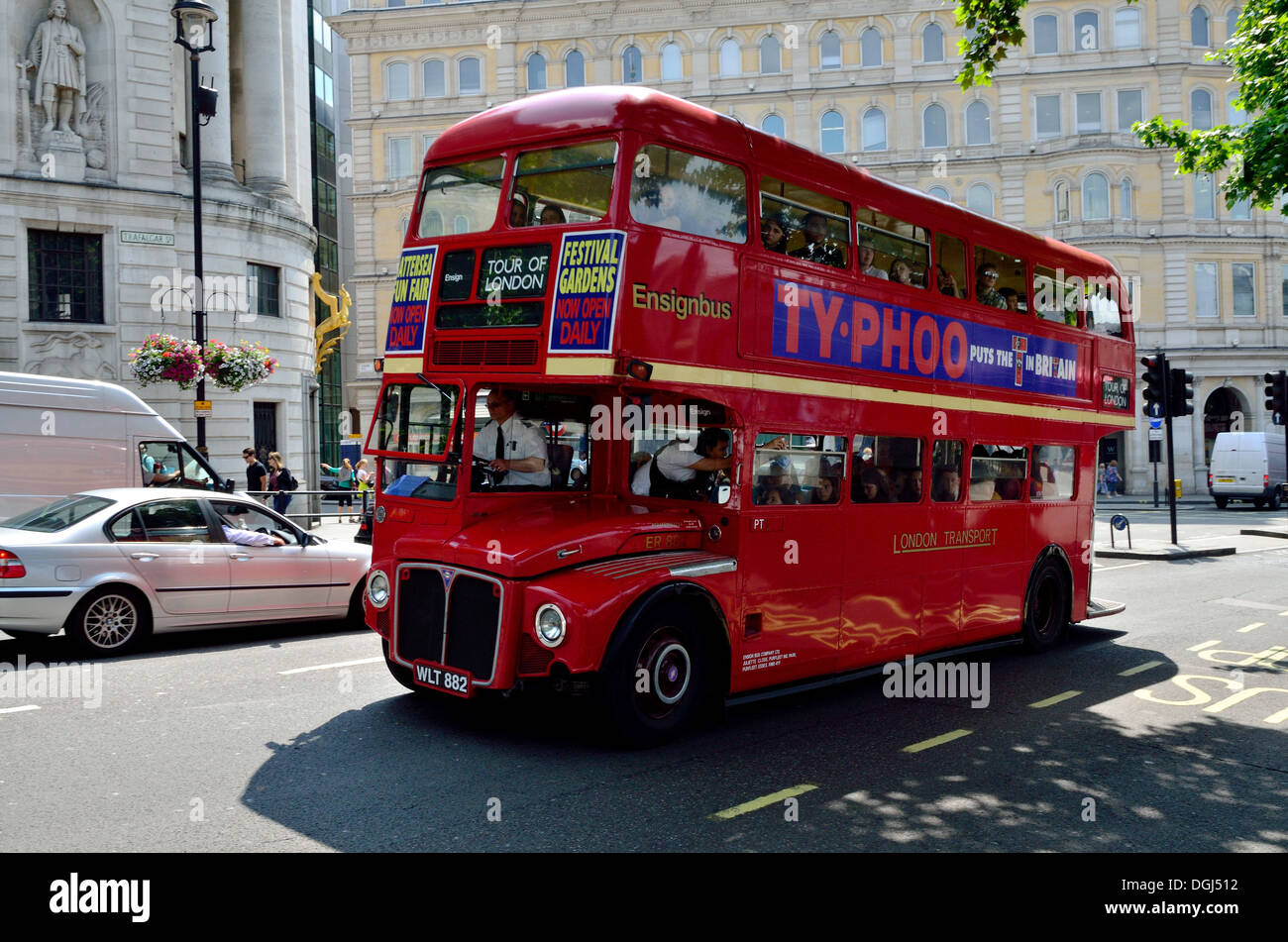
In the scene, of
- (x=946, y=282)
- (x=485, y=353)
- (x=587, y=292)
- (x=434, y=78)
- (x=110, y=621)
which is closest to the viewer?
(x=587, y=292)

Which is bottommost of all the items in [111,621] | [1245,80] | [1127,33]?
[111,621]

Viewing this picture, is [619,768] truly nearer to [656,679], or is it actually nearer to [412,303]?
[656,679]

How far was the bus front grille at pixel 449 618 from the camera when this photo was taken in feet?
21.9

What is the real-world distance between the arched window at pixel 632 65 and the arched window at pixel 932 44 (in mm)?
12629

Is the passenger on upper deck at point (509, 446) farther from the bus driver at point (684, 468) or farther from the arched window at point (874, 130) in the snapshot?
the arched window at point (874, 130)

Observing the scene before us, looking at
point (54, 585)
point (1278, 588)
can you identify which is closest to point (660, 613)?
point (54, 585)

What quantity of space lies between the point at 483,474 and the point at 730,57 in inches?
1807

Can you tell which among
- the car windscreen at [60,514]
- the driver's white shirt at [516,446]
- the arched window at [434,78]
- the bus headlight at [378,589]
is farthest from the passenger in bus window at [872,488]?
the arched window at [434,78]

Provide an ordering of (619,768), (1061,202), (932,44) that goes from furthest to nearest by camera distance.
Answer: (932,44) < (1061,202) < (619,768)

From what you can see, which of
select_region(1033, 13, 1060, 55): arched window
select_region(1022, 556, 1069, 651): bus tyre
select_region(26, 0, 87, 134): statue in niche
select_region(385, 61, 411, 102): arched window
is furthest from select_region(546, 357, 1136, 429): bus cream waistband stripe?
select_region(385, 61, 411, 102): arched window

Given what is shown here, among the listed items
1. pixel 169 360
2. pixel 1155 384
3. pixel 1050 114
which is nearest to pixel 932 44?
pixel 1050 114

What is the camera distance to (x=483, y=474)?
24.1 feet

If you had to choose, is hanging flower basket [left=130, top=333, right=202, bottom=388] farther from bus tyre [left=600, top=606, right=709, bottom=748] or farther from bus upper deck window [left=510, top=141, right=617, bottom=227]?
bus tyre [left=600, top=606, right=709, bottom=748]
